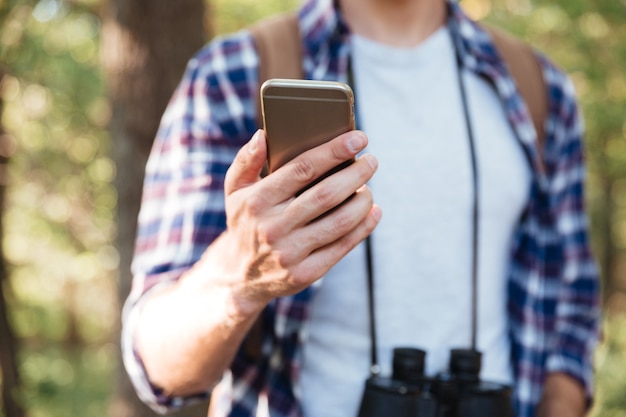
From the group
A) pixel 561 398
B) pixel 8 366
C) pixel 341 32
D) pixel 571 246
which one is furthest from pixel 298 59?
pixel 8 366

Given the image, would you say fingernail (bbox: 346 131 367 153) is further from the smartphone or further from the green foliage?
the green foliage

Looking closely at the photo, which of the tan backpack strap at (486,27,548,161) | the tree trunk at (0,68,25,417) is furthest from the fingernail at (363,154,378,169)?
the tree trunk at (0,68,25,417)

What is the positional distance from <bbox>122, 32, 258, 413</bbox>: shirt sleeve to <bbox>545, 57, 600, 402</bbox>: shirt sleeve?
891 millimetres

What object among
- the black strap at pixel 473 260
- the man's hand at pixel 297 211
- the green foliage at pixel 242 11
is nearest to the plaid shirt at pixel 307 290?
the black strap at pixel 473 260

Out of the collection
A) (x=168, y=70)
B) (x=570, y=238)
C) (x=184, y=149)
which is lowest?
(x=570, y=238)

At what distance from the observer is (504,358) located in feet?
6.15

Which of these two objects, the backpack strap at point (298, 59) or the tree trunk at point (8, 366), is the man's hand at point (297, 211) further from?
the tree trunk at point (8, 366)

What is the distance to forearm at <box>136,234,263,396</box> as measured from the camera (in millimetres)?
1344

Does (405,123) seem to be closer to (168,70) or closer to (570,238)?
(570,238)

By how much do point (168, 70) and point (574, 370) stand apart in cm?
242

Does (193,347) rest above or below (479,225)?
below

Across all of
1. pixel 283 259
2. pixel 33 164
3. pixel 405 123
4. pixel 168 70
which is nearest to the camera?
pixel 283 259

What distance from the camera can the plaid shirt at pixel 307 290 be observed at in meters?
1.60

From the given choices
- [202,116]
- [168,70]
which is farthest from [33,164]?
[202,116]
